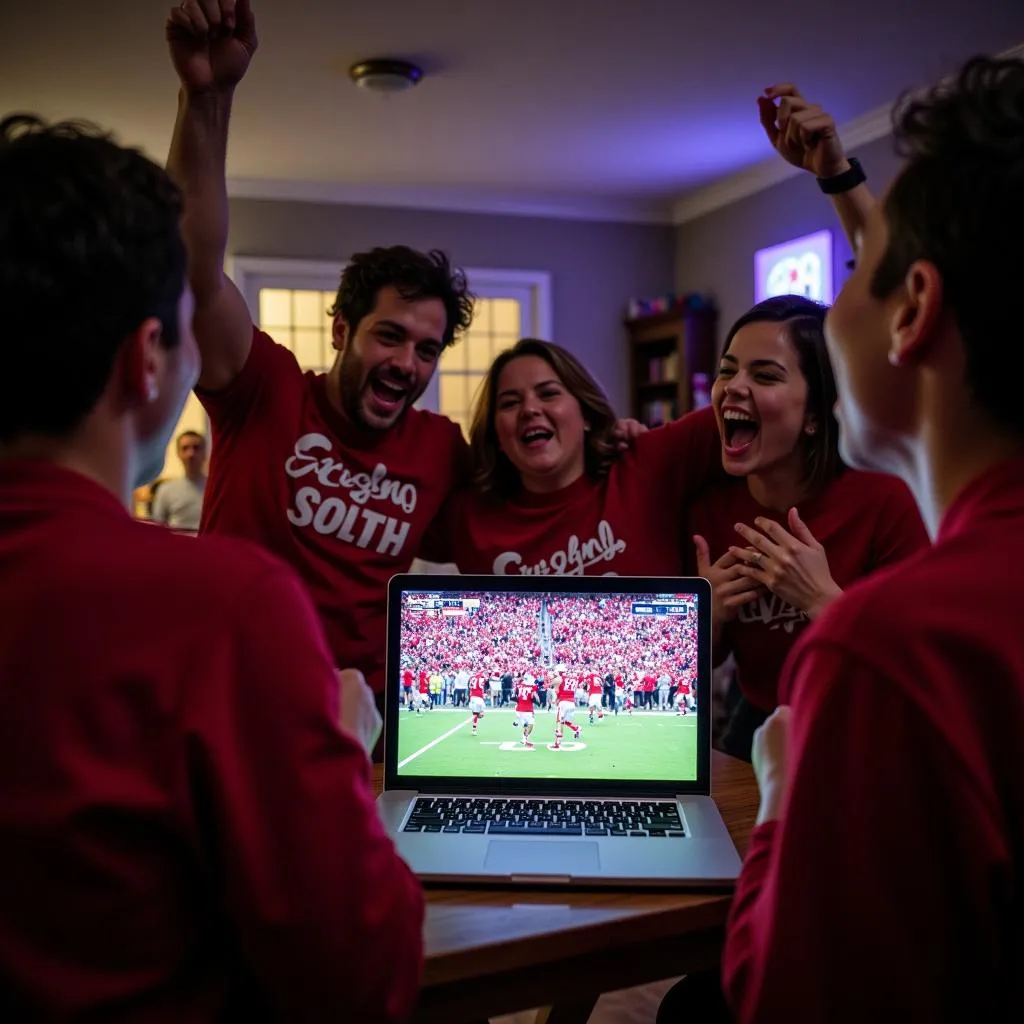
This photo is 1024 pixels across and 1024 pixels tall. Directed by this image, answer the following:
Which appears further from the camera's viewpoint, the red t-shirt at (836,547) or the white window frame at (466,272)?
the white window frame at (466,272)

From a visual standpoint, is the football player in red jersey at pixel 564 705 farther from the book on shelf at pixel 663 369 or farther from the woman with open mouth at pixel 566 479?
the book on shelf at pixel 663 369

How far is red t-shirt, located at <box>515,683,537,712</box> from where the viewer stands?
4.66 ft

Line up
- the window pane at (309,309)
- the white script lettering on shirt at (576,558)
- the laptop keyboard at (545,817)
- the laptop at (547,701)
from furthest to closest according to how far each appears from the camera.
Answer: the window pane at (309,309) → the white script lettering on shirt at (576,558) → the laptop at (547,701) → the laptop keyboard at (545,817)

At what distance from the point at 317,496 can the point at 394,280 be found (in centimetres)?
59

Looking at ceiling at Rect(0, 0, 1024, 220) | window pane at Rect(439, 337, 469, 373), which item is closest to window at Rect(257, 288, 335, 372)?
ceiling at Rect(0, 0, 1024, 220)

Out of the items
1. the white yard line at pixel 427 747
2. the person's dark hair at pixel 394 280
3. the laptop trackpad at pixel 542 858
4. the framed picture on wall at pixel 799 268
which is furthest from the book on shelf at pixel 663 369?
the laptop trackpad at pixel 542 858

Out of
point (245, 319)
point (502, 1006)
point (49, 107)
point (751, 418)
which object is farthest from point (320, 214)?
point (502, 1006)

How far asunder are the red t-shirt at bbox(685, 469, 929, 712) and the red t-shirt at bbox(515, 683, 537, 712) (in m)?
0.53

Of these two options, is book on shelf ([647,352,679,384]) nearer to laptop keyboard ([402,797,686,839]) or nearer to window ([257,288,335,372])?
window ([257,288,335,372])

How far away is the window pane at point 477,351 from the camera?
22.0 feet

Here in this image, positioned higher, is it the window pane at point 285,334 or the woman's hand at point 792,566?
the window pane at point 285,334

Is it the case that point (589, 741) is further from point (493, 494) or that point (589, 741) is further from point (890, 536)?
point (493, 494)

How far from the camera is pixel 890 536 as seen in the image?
1.72m

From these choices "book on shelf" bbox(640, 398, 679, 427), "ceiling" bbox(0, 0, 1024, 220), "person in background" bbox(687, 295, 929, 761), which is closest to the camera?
"person in background" bbox(687, 295, 929, 761)
